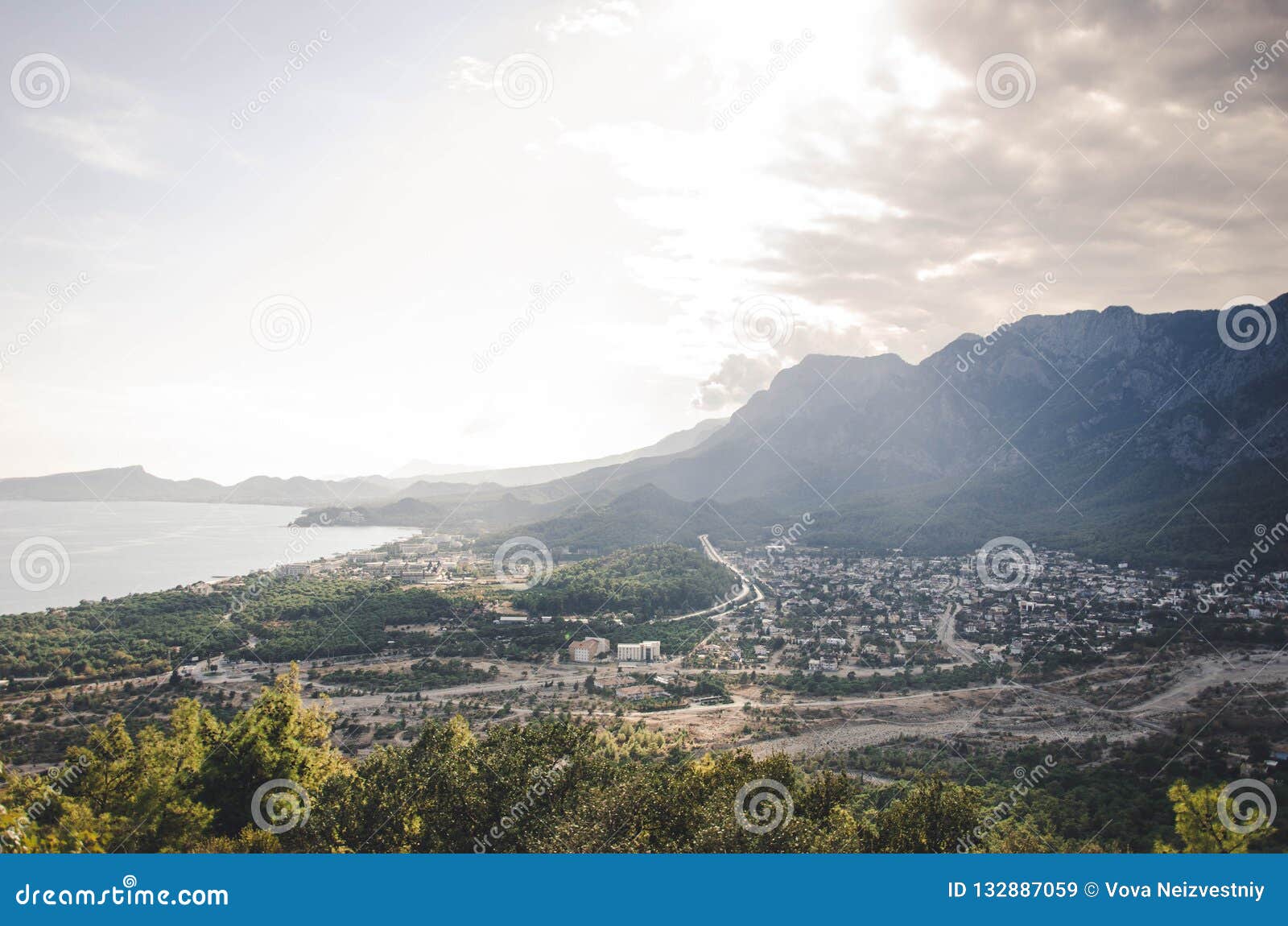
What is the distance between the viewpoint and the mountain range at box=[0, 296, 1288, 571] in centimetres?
5066

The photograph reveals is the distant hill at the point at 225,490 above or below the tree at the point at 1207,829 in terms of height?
above

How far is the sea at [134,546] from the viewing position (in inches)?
1804

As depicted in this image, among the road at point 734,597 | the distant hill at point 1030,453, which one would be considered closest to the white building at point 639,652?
the road at point 734,597

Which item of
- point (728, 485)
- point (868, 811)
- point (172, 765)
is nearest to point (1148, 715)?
point (868, 811)

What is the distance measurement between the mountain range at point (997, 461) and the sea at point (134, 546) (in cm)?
1927

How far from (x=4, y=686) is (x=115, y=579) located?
2948 centimetres

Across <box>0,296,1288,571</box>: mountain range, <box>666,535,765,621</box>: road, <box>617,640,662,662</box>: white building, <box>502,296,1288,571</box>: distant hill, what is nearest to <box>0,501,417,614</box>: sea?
<box>0,296,1288,571</box>: mountain range

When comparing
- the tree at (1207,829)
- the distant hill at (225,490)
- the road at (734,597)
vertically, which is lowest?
the road at (734,597)

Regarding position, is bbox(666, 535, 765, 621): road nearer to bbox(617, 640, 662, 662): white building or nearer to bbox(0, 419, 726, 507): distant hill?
bbox(617, 640, 662, 662): white building

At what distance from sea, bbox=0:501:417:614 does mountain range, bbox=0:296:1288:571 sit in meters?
19.3

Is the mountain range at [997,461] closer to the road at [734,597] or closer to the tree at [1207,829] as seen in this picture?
the road at [734,597]

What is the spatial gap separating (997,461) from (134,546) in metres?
104

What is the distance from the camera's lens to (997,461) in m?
82.9

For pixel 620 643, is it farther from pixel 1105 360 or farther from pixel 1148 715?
pixel 1105 360
